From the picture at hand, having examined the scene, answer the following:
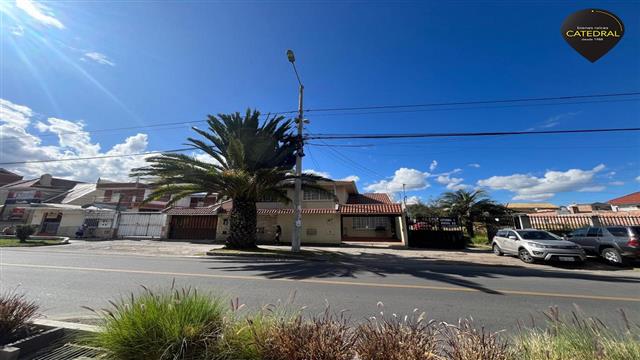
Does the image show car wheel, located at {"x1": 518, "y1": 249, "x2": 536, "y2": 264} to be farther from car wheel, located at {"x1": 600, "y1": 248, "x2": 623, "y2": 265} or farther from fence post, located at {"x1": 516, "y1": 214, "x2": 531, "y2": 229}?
fence post, located at {"x1": 516, "y1": 214, "x2": 531, "y2": 229}

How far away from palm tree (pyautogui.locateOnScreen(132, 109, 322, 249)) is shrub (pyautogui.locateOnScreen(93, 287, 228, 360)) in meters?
12.1

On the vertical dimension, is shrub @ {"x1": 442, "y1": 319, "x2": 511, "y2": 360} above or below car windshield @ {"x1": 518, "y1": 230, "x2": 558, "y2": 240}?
below

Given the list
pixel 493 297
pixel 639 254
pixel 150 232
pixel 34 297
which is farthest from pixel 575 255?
pixel 150 232

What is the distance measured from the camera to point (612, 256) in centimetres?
1208

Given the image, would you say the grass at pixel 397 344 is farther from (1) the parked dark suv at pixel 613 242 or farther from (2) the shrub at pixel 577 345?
(1) the parked dark suv at pixel 613 242

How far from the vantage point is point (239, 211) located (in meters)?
16.4

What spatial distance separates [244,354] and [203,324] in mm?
579

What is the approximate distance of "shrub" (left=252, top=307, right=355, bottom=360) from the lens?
2.38 m

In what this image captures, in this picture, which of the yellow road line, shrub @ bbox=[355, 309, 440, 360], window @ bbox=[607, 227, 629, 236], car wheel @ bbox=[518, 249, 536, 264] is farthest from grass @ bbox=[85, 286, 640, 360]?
window @ bbox=[607, 227, 629, 236]

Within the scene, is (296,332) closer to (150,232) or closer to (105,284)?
(105,284)

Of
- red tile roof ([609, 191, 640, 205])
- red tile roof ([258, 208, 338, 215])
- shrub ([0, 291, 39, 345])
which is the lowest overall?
shrub ([0, 291, 39, 345])

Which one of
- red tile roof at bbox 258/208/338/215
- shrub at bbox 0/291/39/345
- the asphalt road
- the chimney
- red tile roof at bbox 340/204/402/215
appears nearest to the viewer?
shrub at bbox 0/291/39/345

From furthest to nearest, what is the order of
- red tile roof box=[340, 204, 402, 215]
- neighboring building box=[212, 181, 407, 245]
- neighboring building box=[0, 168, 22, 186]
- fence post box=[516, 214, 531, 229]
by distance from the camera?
neighboring building box=[0, 168, 22, 186], neighboring building box=[212, 181, 407, 245], red tile roof box=[340, 204, 402, 215], fence post box=[516, 214, 531, 229]

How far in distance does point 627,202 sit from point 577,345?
49.5 metres
